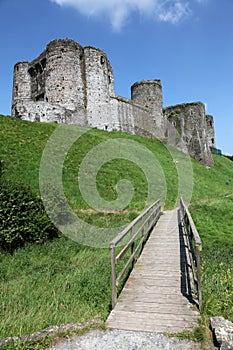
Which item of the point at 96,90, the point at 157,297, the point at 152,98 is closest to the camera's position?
the point at 157,297

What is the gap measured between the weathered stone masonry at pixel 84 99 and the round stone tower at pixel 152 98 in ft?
4.34

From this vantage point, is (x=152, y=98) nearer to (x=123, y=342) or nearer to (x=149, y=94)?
(x=149, y=94)

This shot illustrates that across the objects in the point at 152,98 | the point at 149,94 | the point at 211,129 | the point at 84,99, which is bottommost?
the point at 84,99

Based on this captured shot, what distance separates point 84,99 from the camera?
101 ft

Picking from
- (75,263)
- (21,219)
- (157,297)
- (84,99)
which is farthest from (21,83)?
(157,297)

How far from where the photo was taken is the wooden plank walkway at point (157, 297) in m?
4.11

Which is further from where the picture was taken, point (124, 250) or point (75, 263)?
point (75, 263)

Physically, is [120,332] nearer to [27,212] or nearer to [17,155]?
[27,212]

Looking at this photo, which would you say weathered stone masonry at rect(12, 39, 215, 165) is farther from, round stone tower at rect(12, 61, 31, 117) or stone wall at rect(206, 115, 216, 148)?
stone wall at rect(206, 115, 216, 148)

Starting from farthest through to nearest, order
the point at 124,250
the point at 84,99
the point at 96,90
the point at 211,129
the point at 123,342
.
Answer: the point at 211,129 → the point at 96,90 → the point at 84,99 → the point at 124,250 → the point at 123,342

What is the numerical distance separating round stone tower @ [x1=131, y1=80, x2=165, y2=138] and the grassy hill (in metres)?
20.8

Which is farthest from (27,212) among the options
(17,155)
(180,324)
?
(17,155)

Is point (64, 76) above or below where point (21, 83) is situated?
below

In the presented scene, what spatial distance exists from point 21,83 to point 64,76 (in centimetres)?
749
